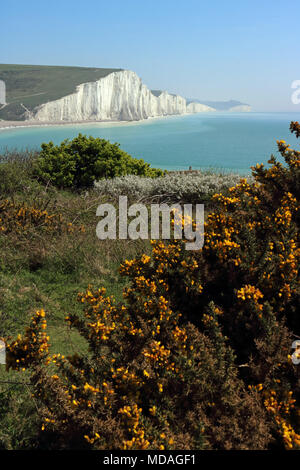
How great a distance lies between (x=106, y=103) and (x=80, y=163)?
71.3 meters

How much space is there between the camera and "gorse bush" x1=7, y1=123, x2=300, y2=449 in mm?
2076

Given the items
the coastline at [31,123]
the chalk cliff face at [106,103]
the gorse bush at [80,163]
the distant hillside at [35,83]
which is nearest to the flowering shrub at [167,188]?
the gorse bush at [80,163]

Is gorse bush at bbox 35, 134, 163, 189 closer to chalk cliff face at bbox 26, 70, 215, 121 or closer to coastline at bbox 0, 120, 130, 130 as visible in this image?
coastline at bbox 0, 120, 130, 130

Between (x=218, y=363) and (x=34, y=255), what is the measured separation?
455 cm

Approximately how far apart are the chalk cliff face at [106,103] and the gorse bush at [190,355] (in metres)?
64.8

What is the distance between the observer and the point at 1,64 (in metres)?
92.8

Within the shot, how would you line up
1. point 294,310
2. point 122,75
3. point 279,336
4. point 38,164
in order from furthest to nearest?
1. point 122,75
2. point 38,164
3. point 294,310
4. point 279,336

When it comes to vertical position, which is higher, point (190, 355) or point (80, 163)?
point (80, 163)

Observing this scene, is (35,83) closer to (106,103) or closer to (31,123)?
(106,103)

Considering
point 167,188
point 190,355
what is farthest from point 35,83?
point 190,355

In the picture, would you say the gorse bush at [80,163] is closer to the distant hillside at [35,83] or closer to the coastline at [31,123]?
the coastline at [31,123]

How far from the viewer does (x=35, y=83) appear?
3027 inches

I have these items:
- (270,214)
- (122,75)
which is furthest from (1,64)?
(270,214)
